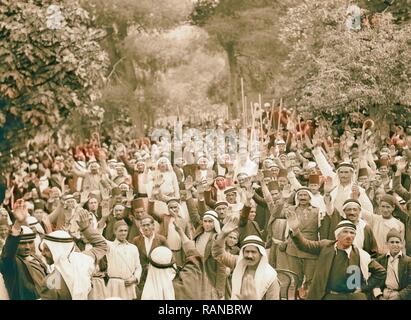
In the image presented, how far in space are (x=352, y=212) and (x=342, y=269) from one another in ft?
2.82

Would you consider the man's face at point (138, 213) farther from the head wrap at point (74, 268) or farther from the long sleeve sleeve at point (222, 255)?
the long sleeve sleeve at point (222, 255)

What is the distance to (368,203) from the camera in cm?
1445

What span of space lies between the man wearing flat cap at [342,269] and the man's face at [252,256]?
674 mm

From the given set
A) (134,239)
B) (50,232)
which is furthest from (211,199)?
(50,232)

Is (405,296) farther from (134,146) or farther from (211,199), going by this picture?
(134,146)

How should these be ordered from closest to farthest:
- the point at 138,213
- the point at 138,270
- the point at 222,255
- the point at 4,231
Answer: the point at 138,270 → the point at 222,255 → the point at 138,213 → the point at 4,231

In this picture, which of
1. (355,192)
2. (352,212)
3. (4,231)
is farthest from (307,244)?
(4,231)

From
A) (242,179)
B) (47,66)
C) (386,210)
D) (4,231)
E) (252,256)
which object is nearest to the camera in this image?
(252,256)

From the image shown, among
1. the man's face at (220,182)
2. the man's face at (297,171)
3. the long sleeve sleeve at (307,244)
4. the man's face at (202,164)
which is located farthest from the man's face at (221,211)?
the man's face at (297,171)

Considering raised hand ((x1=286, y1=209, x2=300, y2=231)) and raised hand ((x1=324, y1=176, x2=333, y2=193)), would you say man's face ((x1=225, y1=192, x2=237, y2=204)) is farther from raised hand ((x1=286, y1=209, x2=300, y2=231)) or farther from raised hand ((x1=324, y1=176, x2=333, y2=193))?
raised hand ((x1=324, y1=176, x2=333, y2=193))

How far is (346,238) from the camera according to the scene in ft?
44.9

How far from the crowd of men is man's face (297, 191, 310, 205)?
0.06 feet

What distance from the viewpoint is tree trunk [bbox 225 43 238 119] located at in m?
15.2

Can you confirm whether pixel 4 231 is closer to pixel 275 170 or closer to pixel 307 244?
pixel 275 170
